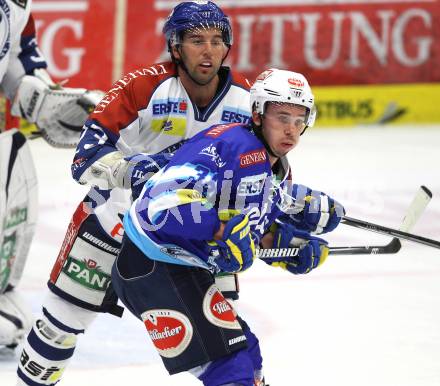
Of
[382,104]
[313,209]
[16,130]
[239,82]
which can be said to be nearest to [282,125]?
[313,209]

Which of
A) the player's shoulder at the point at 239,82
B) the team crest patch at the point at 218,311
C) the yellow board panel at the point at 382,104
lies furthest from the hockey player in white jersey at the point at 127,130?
the yellow board panel at the point at 382,104

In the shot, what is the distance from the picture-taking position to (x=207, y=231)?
3029 millimetres

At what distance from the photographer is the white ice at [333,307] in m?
4.28

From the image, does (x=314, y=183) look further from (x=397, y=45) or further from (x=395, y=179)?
(x=397, y=45)

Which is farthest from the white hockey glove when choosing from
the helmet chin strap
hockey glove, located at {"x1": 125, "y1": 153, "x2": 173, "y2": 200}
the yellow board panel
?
the yellow board panel

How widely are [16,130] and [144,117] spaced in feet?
3.50

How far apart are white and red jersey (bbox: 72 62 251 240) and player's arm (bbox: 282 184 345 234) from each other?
1.04 ft

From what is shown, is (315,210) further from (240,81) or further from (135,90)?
(135,90)

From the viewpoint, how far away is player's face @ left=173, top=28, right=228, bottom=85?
3699 millimetres

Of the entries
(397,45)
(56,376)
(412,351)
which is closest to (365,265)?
(412,351)

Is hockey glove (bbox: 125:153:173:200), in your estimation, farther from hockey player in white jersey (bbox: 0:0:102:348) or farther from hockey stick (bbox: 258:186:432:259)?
hockey player in white jersey (bbox: 0:0:102:348)

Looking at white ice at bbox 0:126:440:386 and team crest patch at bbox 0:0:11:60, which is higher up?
team crest patch at bbox 0:0:11:60

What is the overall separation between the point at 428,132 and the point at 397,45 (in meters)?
0.75

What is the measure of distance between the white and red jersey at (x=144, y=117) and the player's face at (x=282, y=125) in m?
0.51
